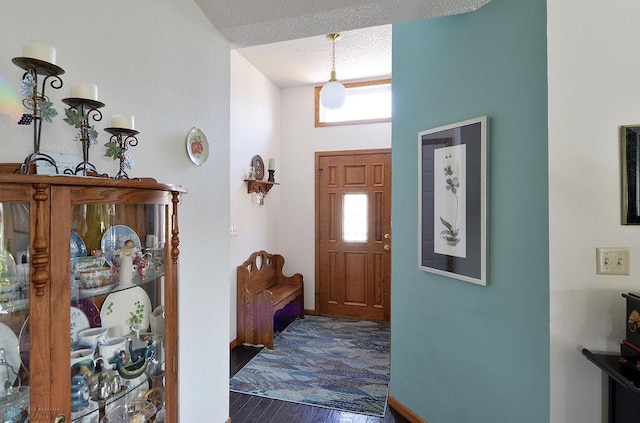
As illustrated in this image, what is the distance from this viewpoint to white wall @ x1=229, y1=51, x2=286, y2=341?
3432mm

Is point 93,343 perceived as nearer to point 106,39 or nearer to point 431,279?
point 106,39

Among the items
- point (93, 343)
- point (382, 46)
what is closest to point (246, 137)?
point (382, 46)

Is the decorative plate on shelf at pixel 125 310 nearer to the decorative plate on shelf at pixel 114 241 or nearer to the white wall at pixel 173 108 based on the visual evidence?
the decorative plate on shelf at pixel 114 241

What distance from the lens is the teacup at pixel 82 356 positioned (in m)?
0.91

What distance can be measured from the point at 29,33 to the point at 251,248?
9.57 ft

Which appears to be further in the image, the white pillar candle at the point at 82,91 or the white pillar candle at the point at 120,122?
the white pillar candle at the point at 120,122

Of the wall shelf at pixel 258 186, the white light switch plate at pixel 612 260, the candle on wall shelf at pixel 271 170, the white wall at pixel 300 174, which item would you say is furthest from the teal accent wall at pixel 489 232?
the white wall at pixel 300 174

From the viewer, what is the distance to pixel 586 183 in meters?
1.40

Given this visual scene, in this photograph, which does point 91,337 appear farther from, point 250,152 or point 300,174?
→ point 300,174

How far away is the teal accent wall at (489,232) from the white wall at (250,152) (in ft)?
5.76

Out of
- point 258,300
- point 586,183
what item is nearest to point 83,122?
point 586,183

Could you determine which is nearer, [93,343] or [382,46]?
[93,343]

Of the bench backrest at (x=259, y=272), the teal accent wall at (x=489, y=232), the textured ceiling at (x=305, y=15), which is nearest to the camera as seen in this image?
the teal accent wall at (x=489, y=232)

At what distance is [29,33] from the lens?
1.06 meters
